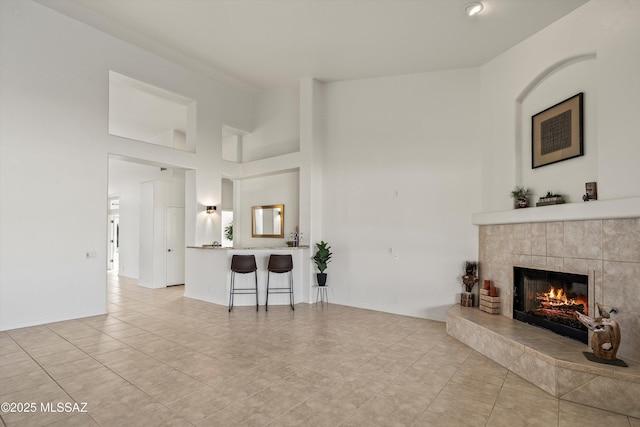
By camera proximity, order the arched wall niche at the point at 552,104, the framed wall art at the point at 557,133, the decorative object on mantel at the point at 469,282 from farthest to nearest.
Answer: the decorative object on mantel at the point at 469,282 → the framed wall art at the point at 557,133 → the arched wall niche at the point at 552,104

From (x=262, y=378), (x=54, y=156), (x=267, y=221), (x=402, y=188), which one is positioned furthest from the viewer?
(x=267, y=221)

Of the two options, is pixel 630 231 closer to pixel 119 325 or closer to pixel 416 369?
pixel 416 369

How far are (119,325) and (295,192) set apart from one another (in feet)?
13.0

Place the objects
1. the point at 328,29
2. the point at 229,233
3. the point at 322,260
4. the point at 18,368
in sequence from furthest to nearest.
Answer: the point at 229,233 < the point at 322,260 < the point at 328,29 < the point at 18,368

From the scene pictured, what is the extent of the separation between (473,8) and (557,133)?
1812 mm

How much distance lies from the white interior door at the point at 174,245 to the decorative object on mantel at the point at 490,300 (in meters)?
6.93

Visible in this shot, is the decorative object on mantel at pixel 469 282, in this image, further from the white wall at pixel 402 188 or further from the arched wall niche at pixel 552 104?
the arched wall niche at pixel 552 104

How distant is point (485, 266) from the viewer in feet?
16.1

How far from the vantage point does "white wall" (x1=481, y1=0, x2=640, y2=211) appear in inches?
129

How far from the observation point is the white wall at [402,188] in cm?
533

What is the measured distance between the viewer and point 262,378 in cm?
312

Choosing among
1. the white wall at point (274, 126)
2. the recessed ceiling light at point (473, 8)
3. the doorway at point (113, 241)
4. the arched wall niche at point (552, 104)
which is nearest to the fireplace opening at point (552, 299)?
the arched wall niche at point (552, 104)

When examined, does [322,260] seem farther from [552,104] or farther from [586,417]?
[586,417]

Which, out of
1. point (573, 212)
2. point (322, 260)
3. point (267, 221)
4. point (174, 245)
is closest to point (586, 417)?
point (573, 212)
